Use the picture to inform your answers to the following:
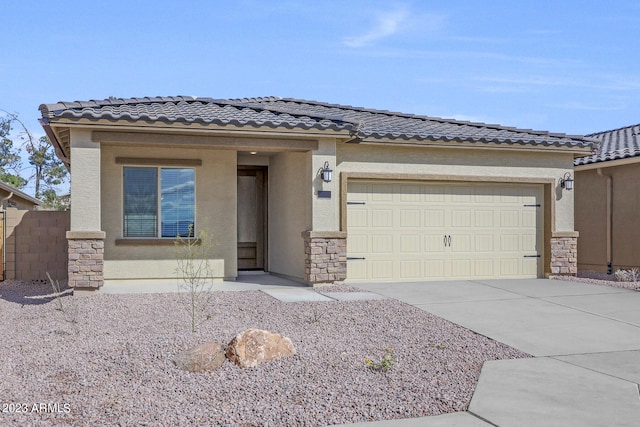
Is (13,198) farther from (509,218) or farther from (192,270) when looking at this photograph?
(509,218)

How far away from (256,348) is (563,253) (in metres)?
→ 9.84

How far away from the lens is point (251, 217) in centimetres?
1482

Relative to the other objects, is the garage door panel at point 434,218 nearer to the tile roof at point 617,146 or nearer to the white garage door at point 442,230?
the white garage door at point 442,230

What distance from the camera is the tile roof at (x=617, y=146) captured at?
50.4 ft

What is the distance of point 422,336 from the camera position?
7.60 meters

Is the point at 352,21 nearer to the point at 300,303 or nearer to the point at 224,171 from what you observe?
the point at 224,171

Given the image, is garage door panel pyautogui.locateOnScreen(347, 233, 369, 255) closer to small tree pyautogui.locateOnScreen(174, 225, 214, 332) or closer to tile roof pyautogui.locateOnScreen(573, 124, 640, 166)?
small tree pyautogui.locateOnScreen(174, 225, 214, 332)

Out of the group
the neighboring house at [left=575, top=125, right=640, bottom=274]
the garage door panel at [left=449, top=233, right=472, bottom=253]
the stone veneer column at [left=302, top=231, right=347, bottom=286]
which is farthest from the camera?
the neighboring house at [left=575, top=125, right=640, bottom=274]

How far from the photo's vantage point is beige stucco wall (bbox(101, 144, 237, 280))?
40.1 ft

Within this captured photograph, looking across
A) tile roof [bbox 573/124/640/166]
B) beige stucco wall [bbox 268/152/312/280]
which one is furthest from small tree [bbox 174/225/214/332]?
tile roof [bbox 573/124/640/166]

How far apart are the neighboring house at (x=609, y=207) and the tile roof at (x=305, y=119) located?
2.07 metres

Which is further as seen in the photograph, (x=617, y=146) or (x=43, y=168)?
(x=43, y=168)

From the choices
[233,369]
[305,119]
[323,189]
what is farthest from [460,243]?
[233,369]

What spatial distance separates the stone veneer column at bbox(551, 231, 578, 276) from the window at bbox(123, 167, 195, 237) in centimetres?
817
